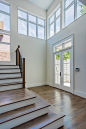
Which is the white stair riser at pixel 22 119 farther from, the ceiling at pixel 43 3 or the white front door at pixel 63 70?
the ceiling at pixel 43 3

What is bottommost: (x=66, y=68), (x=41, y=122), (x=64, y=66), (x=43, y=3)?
(x=41, y=122)

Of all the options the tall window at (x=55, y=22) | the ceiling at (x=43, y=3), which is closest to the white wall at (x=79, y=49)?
the tall window at (x=55, y=22)

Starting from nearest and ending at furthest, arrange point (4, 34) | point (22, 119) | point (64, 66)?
point (22, 119), point (64, 66), point (4, 34)

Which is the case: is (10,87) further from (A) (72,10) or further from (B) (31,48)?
(A) (72,10)

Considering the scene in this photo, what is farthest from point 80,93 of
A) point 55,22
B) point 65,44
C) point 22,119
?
point 55,22

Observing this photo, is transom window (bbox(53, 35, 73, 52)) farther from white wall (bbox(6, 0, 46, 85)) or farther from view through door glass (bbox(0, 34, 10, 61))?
view through door glass (bbox(0, 34, 10, 61))

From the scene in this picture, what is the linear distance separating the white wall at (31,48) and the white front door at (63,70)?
4.00 ft

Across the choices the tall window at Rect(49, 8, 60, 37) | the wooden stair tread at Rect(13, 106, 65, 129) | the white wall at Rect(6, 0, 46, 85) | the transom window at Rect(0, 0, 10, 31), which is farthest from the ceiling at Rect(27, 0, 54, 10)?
the wooden stair tread at Rect(13, 106, 65, 129)

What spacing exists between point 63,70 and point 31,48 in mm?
2728

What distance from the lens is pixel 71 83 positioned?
3914mm

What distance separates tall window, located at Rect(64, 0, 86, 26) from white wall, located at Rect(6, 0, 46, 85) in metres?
2.16

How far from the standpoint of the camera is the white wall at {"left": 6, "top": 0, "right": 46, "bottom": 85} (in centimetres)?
491

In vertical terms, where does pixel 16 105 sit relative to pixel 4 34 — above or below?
below

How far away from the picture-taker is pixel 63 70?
4.49 metres
